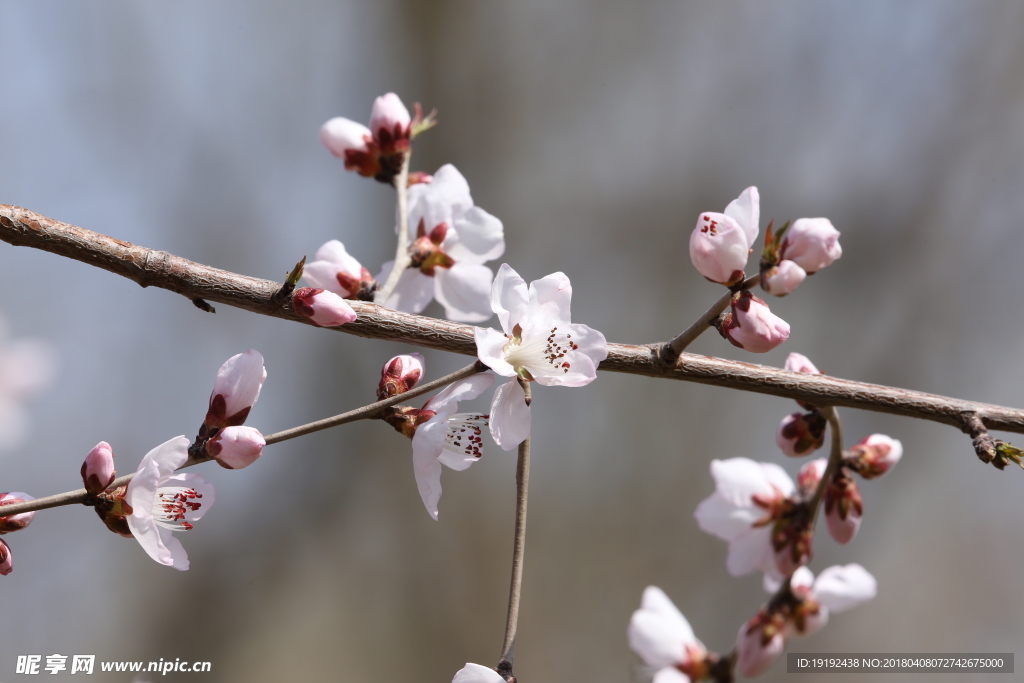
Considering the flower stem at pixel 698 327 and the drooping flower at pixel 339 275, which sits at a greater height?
the drooping flower at pixel 339 275

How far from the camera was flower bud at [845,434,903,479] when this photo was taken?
58 centimetres

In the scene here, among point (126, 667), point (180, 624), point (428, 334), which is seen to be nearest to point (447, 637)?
point (180, 624)

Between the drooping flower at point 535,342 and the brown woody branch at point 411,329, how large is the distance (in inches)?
1.4

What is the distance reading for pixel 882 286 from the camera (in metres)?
2.62

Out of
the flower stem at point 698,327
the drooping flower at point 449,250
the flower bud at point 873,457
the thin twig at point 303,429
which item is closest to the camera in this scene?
the thin twig at point 303,429

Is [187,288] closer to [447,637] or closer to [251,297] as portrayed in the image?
[251,297]

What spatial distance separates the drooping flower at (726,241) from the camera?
49 cm

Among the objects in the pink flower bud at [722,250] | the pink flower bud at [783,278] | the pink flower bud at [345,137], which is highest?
the pink flower bud at [345,137]

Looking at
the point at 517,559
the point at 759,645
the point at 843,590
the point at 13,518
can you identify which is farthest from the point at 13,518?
the point at 843,590

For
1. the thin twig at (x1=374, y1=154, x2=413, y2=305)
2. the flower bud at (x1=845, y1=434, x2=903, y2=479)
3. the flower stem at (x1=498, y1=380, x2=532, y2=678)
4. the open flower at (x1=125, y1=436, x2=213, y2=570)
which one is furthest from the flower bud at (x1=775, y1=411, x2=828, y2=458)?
the open flower at (x1=125, y1=436, x2=213, y2=570)

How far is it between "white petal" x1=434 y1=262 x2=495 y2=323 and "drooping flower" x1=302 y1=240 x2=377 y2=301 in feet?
0.44

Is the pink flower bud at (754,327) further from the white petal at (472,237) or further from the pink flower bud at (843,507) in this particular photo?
the white petal at (472,237)

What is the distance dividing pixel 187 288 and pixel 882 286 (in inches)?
110

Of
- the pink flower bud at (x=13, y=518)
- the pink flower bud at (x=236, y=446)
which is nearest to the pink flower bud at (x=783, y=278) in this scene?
the pink flower bud at (x=236, y=446)
